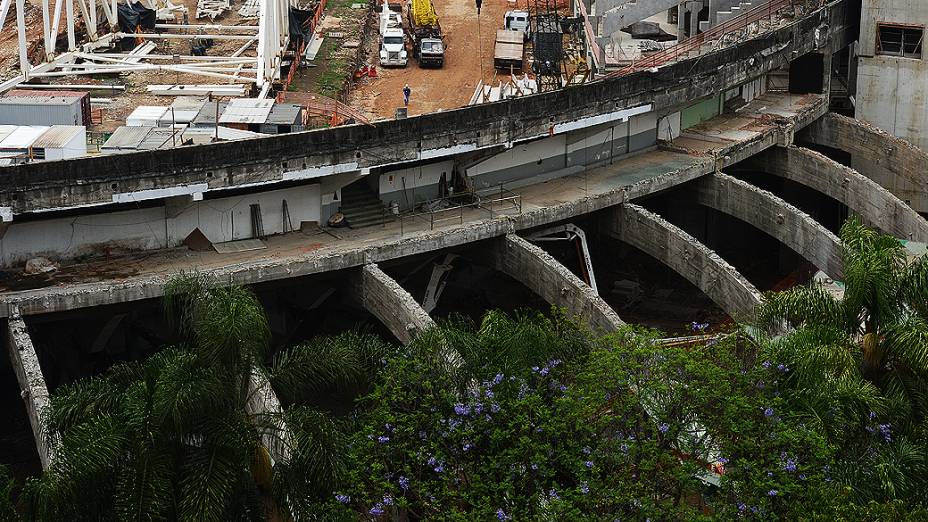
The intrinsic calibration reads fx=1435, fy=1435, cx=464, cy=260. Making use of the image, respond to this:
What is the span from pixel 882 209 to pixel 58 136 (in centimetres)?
3047

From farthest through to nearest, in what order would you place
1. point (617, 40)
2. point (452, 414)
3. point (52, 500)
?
point (617, 40) < point (452, 414) < point (52, 500)

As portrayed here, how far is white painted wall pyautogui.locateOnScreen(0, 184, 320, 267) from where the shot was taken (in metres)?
45.0

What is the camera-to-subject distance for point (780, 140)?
2375 inches

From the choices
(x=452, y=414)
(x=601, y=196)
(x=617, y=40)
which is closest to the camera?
(x=452, y=414)

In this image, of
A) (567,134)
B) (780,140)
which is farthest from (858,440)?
(780,140)

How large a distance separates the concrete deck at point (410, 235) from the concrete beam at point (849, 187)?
1102 mm

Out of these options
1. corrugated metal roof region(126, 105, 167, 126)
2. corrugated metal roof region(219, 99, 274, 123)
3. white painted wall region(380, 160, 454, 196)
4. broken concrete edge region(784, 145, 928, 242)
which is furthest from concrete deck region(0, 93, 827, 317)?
corrugated metal roof region(126, 105, 167, 126)

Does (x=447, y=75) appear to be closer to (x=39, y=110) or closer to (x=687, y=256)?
(x=687, y=256)

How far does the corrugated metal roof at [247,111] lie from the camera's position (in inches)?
1951

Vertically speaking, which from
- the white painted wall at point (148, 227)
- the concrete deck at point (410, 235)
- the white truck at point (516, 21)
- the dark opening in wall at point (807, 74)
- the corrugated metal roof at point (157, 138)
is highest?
the white truck at point (516, 21)

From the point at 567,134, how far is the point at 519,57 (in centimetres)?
991

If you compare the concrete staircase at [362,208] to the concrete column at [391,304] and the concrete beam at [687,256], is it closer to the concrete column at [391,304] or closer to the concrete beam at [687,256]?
the concrete column at [391,304]

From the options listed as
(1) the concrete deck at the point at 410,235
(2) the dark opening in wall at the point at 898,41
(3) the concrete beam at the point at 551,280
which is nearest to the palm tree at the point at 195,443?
→ (1) the concrete deck at the point at 410,235

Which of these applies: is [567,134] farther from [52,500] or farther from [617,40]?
[52,500]
